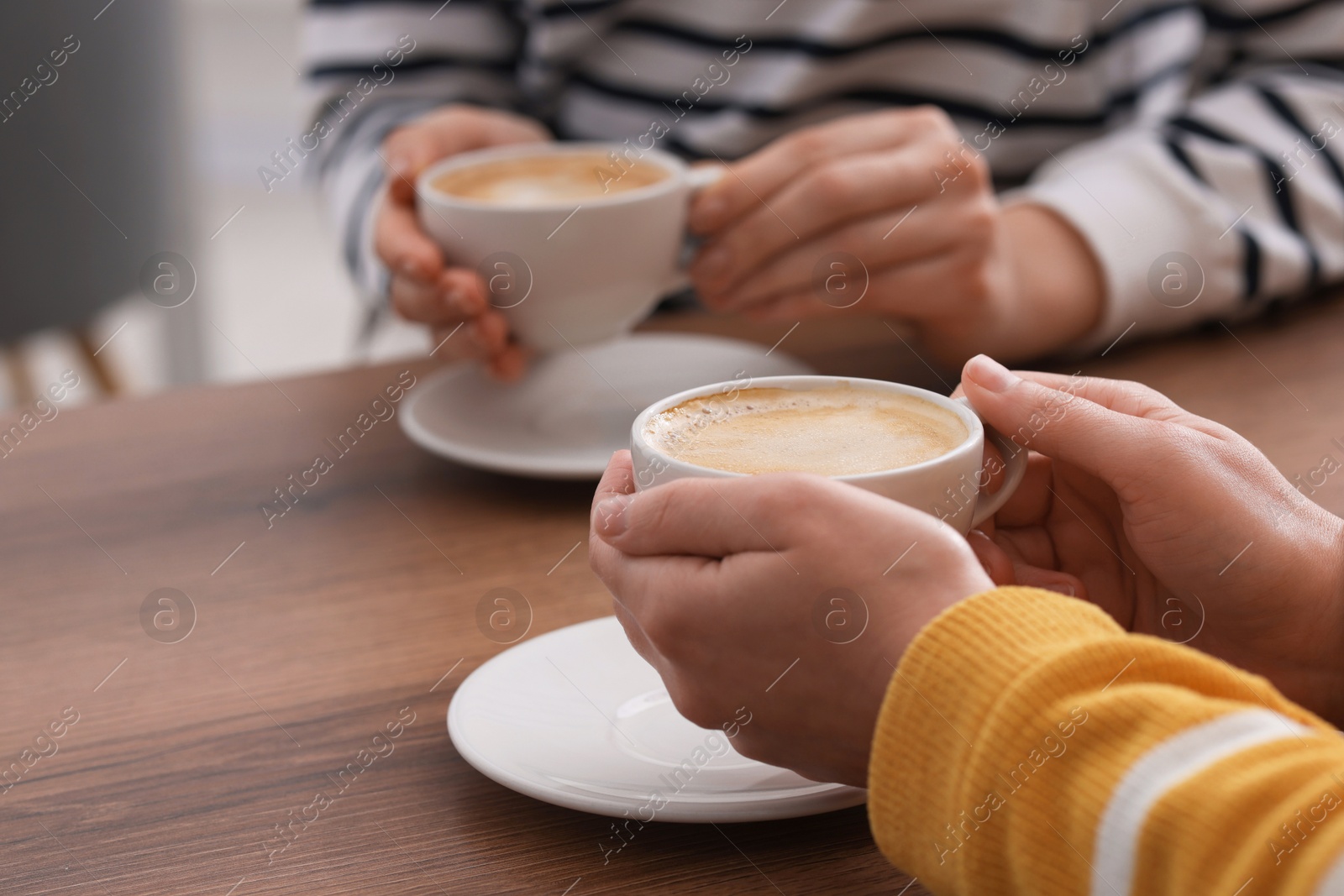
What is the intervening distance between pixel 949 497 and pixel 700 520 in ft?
0.33

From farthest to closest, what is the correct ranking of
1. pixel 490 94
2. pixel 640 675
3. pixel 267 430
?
pixel 490 94 → pixel 267 430 → pixel 640 675

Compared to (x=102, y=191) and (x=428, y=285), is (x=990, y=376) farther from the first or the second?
(x=102, y=191)

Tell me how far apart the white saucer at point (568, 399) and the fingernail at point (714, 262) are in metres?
0.08

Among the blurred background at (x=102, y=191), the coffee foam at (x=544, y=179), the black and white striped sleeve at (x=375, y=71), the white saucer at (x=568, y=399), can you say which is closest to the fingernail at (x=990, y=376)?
the white saucer at (x=568, y=399)

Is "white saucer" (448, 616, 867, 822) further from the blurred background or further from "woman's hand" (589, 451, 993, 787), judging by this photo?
the blurred background

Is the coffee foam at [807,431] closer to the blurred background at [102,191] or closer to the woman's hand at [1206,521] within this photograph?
the woman's hand at [1206,521]

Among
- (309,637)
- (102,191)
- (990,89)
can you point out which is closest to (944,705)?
(309,637)

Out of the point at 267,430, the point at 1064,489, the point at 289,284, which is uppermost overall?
the point at 267,430

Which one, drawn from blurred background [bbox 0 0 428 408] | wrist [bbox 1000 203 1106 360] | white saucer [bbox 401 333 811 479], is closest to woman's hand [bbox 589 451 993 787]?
white saucer [bbox 401 333 811 479]

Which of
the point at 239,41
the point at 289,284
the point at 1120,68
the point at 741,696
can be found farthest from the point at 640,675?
the point at 239,41

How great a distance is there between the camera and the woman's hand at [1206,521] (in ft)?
1.55

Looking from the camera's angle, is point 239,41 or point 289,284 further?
point 239,41

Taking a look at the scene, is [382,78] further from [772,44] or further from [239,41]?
[239,41]

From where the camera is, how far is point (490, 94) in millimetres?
1285
